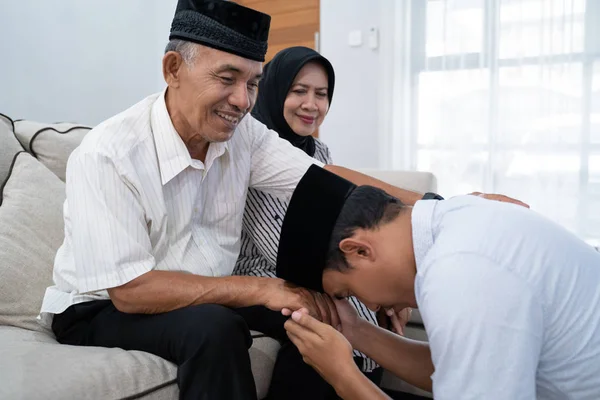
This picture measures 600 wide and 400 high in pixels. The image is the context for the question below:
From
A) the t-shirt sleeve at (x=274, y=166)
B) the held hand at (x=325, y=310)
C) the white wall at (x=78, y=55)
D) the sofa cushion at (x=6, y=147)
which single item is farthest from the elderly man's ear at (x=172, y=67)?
the white wall at (x=78, y=55)

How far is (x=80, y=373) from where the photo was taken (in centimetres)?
113

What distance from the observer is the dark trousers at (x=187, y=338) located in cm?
115

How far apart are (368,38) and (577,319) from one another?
11.0ft

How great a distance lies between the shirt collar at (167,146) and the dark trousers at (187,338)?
33 centimetres

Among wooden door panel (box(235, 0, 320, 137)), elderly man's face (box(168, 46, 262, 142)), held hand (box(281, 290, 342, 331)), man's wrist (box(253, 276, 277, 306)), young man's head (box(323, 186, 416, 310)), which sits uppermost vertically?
wooden door panel (box(235, 0, 320, 137))

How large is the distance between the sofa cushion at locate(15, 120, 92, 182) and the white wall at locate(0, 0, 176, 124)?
1.25 m

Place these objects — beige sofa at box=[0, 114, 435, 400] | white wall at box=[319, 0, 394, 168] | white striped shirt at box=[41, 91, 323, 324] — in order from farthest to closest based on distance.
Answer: white wall at box=[319, 0, 394, 168] → white striped shirt at box=[41, 91, 323, 324] → beige sofa at box=[0, 114, 435, 400]

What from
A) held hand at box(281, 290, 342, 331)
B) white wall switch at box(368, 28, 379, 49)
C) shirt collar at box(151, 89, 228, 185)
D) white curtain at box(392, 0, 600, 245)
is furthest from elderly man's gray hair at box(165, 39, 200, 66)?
white wall switch at box(368, 28, 379, 49)

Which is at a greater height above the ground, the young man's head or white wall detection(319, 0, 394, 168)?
white wall detection(319, 0, 394, 168)

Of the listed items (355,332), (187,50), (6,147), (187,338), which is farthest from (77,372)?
(6,147)

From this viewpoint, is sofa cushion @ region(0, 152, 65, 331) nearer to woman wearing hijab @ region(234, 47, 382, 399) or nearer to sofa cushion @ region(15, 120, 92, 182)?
sofa cushion @ region(15, 120, 92, 182)

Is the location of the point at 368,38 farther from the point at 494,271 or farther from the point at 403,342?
the point at 494,271

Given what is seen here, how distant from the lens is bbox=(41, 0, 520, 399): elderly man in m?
1.20

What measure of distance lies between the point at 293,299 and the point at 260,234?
1.50ft
